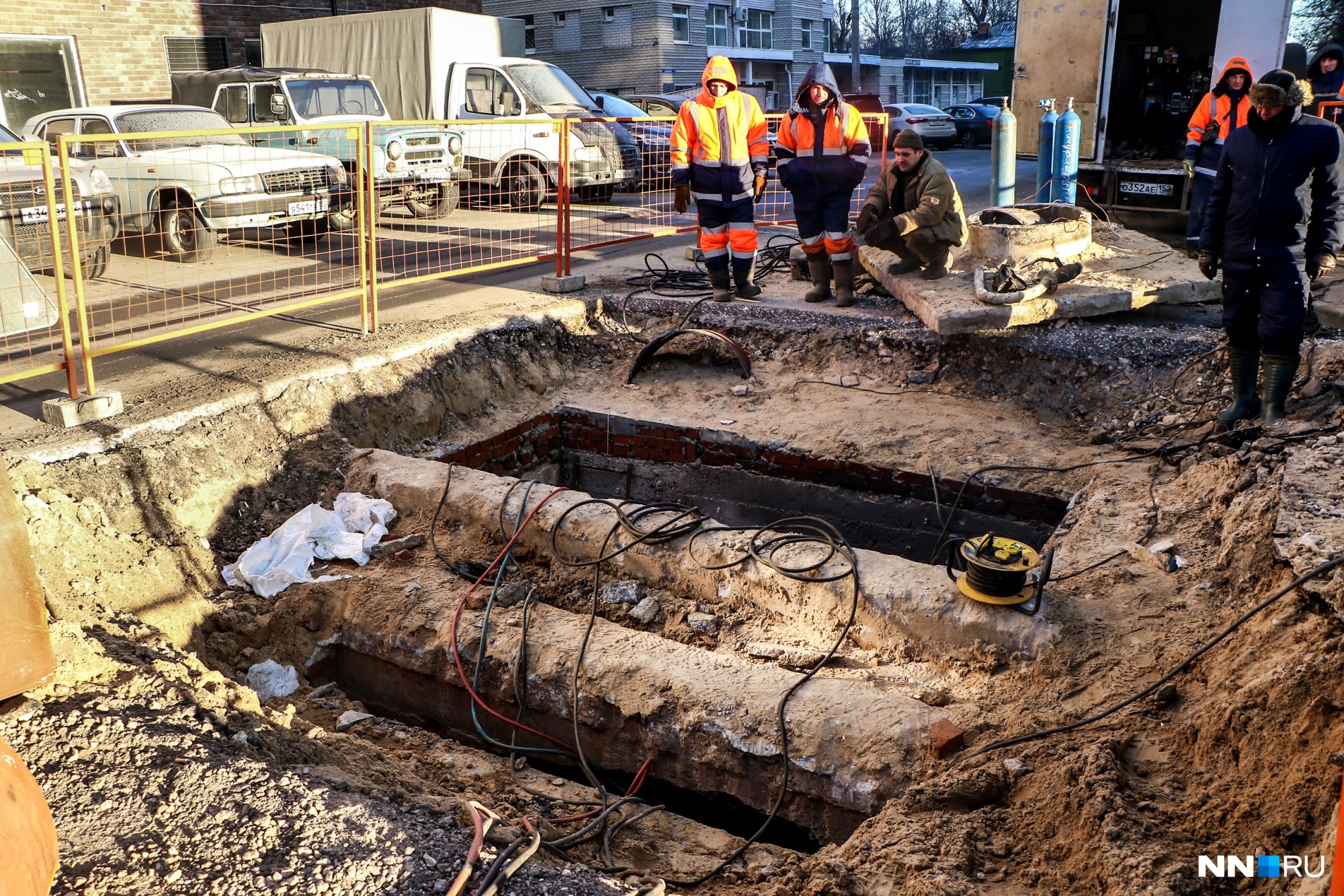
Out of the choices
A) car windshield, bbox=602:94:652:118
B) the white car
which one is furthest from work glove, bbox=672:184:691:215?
car windshield, bbox=602:94:652:118

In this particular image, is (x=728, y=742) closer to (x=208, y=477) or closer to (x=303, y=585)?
(x=303, y=585)

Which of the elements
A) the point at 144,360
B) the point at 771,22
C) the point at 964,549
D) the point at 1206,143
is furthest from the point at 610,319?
the point at 771,22

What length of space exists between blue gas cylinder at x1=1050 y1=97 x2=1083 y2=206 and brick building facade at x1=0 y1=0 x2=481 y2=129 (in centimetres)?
1517

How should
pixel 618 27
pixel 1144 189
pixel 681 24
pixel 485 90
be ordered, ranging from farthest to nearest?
pixel 681 24 → pixel 618 27 → pixel 485 90 → pixel 1144 189

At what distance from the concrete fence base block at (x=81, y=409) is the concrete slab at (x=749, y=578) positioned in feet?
4.32

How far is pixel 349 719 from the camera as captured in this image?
4.28 metres

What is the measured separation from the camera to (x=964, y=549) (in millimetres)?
4141

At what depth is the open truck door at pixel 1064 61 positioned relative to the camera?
33.2 feet

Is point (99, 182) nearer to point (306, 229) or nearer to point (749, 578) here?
point (306, 229)

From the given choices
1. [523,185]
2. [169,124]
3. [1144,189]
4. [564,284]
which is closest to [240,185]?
[169,124]

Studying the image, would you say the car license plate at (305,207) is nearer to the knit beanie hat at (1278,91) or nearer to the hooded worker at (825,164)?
the hooded worker at (825,164)

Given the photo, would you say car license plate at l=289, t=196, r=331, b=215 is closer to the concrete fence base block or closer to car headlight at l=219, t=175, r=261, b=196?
car headlight at l=219, t=175, r=261, b=196

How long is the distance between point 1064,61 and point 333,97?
8728mm

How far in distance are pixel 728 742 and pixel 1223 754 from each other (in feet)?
5.63
